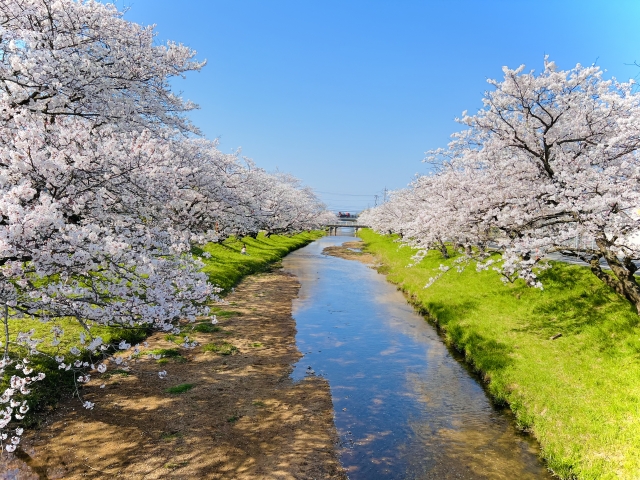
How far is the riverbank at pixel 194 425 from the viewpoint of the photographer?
8320 mm

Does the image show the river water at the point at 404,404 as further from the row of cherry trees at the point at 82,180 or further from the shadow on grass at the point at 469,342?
the row of cherry trees at the point at 82,180

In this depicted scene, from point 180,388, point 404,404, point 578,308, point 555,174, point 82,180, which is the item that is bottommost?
point 404,404

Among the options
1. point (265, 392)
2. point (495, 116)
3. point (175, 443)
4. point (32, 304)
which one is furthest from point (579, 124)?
point (32, 304)

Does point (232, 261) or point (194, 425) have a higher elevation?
point (232, 261)

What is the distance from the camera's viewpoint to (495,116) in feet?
46.1

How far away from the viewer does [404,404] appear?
11.8m

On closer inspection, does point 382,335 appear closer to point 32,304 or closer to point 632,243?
point 632,243

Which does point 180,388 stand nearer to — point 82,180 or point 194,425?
point 194,425

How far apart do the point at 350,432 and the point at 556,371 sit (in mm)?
6408

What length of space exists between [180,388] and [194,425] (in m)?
2.20

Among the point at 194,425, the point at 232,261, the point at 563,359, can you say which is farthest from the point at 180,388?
the point at 232,261

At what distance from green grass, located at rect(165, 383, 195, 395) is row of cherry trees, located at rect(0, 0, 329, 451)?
2.94 meters

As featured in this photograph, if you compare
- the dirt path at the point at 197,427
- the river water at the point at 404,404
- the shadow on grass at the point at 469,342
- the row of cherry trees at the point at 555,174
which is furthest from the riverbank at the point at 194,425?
the row of cherry trees at the point at 555,174

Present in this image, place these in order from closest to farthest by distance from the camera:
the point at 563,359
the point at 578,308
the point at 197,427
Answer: the point at 197,427 → the point at 563,359 → the point at 578,308
